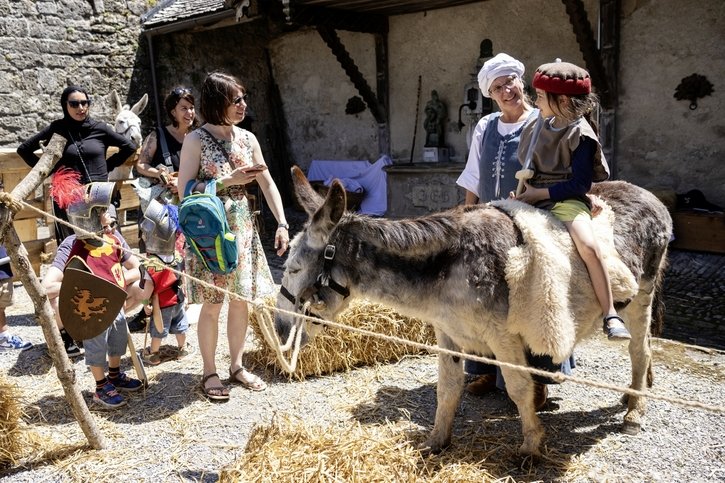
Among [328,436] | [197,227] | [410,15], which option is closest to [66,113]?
[197,227]

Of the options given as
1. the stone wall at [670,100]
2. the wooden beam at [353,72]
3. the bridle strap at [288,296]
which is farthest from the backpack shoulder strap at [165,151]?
the stone wall at [670,100]

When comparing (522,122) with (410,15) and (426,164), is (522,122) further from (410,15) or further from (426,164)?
(410,15)

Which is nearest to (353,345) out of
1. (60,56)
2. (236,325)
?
(236,325)

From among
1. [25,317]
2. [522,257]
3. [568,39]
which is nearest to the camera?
[522,257]

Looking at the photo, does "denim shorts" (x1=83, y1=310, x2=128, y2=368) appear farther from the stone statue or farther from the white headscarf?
the stone statue

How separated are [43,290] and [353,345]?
2309mm

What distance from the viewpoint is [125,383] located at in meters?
4.29

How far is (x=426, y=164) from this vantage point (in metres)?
10.7

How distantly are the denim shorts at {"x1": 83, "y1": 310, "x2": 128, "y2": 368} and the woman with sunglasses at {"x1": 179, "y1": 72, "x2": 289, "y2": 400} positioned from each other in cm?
56

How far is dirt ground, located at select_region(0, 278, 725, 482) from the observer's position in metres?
3.21

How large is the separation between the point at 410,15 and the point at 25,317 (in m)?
8.31

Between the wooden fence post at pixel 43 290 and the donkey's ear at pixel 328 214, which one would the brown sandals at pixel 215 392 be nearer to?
the wooden fence post at pixel 43 290

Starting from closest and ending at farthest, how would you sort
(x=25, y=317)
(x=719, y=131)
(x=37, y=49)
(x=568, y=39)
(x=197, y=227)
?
(x=197, y=227) → (x=25, y=317) → (x=719, y=131) → (x=568, y=39) → (x=37, y=49)

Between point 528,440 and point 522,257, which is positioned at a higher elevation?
point 522,257
